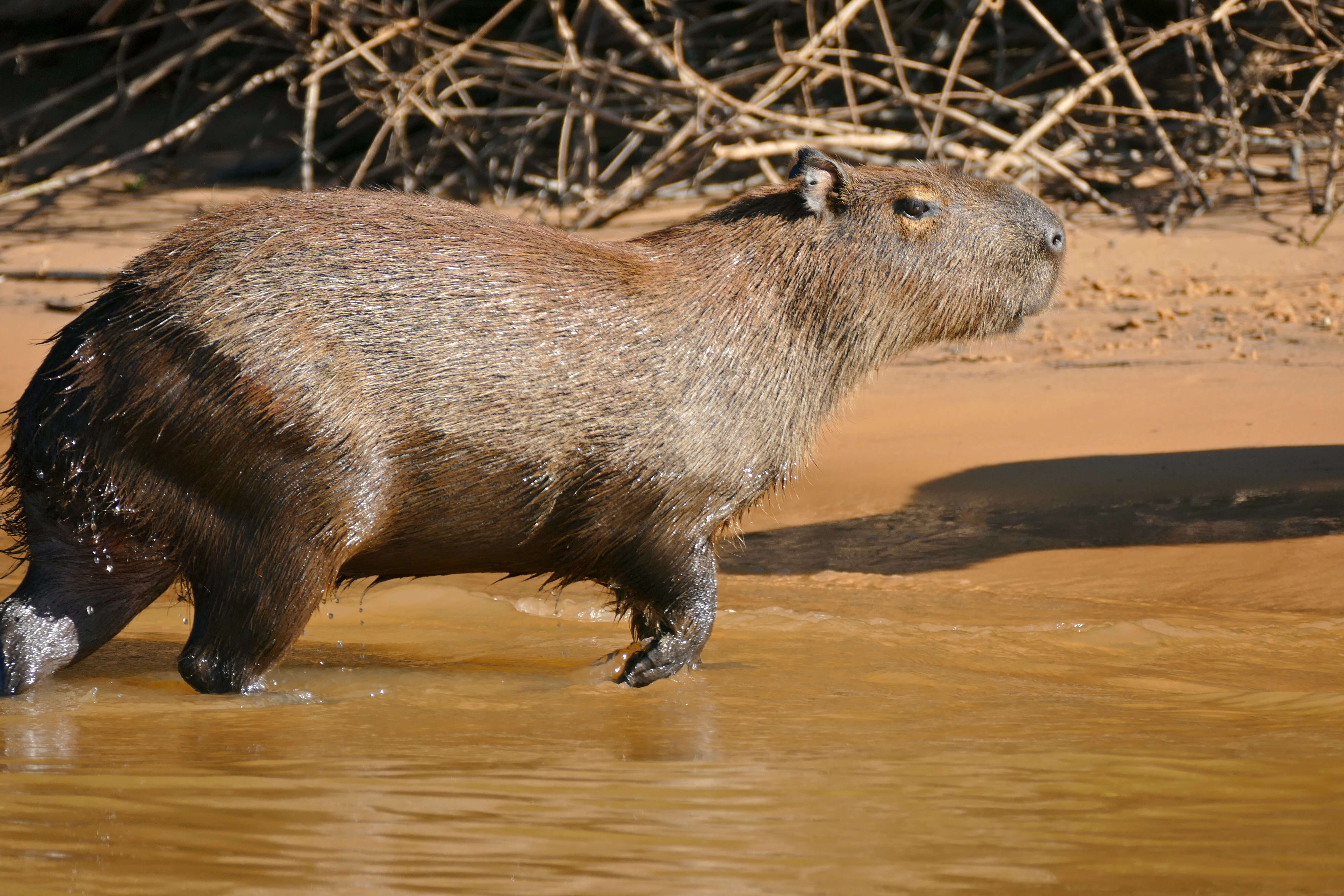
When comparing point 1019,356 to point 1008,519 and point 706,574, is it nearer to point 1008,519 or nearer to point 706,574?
point 1008,519

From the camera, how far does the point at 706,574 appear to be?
3867mm

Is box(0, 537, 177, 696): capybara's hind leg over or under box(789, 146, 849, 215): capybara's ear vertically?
under

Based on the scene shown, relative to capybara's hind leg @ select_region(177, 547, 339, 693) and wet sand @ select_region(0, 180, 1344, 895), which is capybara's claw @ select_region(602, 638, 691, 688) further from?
capybara's hind leg @ select_region(177, 547, 339, 693)

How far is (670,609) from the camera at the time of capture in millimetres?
3859

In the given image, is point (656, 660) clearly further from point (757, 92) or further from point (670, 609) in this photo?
point (757, 92)

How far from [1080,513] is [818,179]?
7.04ft

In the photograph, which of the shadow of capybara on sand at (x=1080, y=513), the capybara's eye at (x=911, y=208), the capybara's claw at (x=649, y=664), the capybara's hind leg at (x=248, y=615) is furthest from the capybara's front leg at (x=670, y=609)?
the shadow of capybara on sand at (x=1080, y=513)

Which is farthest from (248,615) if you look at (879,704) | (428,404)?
(879,704)

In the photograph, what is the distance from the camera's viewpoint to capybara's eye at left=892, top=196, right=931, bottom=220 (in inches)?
162

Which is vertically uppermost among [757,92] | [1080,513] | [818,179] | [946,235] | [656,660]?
[818,179]

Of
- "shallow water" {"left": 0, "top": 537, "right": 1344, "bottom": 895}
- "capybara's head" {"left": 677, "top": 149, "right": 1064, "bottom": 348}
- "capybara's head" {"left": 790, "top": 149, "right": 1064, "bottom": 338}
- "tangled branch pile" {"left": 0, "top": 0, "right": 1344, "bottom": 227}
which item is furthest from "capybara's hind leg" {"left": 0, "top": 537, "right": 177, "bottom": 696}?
"tangled branch pile" {"left": 0, "top": 0, "right": 1344, "bottom": 227}

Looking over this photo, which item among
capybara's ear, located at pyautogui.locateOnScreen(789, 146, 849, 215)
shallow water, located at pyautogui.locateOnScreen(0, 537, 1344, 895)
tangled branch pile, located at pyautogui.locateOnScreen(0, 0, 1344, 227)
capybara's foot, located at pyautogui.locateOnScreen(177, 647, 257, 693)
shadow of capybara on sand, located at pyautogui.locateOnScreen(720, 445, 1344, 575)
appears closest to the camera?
shallow water, located at pyautogui.locateOnScreen(0, 537, 1344, 895)

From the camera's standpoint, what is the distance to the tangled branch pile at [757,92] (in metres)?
9.09

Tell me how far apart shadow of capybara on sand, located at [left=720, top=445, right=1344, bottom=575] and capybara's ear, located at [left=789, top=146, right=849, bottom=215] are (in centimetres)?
152
